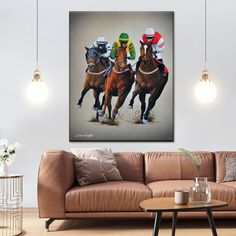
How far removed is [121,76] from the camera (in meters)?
5.61

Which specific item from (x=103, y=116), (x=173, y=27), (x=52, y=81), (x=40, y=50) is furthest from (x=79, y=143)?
(x=173, y=27)

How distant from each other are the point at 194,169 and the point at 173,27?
184 cm

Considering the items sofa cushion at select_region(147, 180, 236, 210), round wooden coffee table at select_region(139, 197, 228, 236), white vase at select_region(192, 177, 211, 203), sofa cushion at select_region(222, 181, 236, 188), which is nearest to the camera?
round wooden coffee table at select_region(139, 197, 228, 236)

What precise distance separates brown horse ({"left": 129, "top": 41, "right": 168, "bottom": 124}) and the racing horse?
1.41 feet

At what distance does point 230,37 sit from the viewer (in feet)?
18.4

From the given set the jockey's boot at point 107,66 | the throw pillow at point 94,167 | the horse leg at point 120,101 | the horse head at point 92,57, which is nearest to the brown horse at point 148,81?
the horse leg at point 120,101

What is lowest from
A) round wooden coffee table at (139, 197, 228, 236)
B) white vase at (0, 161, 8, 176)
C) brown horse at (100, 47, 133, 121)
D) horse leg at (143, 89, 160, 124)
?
round wooden coffee table at (139, 197, 228, 236)

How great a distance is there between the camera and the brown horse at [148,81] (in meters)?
5.58

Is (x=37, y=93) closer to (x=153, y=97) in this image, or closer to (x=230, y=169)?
(x=153, y=97)

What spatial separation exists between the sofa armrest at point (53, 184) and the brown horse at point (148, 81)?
151 centimetres

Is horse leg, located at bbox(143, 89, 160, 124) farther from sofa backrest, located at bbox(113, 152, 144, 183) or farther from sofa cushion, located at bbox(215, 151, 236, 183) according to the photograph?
sofa cushion, located at bbox(215, 151, 236, 183)

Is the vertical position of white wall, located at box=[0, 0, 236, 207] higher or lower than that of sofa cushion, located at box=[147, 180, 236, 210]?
higher

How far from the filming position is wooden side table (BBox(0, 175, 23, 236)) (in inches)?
172

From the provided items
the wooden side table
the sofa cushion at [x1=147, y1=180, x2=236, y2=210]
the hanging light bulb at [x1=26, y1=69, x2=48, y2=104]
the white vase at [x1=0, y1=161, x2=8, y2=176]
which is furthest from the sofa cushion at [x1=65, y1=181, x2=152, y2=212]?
the hanging light bulb at [x1=26, y1=69, x2=48, y2=104]
